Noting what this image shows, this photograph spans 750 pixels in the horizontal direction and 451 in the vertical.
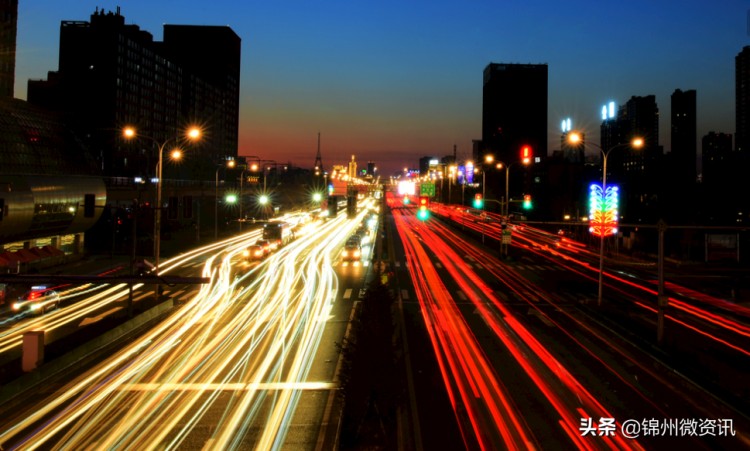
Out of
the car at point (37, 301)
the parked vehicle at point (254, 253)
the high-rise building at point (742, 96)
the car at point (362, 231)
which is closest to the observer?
the car at point (37, 301)

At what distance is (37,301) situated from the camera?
82.9 feet

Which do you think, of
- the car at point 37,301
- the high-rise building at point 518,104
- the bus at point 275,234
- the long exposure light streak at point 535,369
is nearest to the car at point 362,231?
the bus at point 275,234

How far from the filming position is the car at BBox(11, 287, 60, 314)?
24.7 meters

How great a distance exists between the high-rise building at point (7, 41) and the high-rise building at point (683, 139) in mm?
98449

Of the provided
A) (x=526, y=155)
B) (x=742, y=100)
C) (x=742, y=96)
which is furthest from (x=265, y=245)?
(x=742, y=96)

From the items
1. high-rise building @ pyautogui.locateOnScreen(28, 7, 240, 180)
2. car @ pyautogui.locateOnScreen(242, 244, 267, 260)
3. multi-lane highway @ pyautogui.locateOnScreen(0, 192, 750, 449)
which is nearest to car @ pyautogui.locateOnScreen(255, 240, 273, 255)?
car @ pyautogui.locateOnScreen(242, 244, 267, 260)

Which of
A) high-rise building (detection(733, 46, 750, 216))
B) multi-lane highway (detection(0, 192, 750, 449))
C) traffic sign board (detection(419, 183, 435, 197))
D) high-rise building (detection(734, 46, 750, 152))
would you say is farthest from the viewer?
high-rise building (detection(734, 46, 750, 152))

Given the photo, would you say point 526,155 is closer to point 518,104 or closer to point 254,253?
point 254,253

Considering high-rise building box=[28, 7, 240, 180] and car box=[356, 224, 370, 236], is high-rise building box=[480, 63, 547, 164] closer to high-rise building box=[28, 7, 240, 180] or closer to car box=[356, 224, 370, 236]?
high-rise building box=[28, 7, 240, 180]

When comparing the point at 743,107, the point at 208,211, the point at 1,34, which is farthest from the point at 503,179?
the point at 1,34

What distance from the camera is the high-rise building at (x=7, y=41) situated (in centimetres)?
7825

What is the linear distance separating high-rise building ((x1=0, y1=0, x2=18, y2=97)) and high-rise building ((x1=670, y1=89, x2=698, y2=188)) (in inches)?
3876

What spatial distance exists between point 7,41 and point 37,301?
71892 millimetres

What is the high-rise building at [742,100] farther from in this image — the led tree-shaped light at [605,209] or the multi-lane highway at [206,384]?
the multi-lane highway at [206,384]
